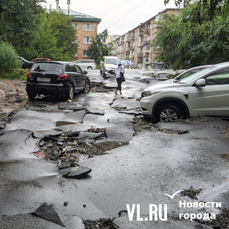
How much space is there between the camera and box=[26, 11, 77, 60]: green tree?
30.9 meters

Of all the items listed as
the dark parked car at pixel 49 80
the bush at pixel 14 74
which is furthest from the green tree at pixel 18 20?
the dark parked car at pixel 49 80

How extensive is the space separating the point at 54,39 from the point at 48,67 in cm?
2243

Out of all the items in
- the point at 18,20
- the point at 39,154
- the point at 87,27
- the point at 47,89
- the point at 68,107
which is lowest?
the point at 39,154

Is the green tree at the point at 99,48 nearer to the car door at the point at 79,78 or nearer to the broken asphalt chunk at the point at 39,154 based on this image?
the car door at the point at 79,78

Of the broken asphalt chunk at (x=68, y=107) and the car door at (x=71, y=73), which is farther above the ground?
the car door at (x=71, y=73)

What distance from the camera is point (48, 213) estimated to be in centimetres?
296

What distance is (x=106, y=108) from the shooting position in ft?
34.1

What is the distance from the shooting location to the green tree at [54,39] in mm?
30938

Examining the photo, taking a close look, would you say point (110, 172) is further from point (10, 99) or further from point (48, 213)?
point (10, 99)

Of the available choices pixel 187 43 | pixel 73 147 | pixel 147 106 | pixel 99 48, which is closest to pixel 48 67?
pixel 147 106

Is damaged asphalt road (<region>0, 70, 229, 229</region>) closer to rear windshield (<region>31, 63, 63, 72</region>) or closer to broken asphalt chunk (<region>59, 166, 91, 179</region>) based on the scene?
broken asphalt chunk (<region>59, 166, 91, 179</region>)

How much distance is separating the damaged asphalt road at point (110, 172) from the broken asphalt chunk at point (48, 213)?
0.01 meters

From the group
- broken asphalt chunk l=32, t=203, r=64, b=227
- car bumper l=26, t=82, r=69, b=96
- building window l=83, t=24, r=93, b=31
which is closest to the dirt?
car bumper l=26, t=82, r=69, b=96

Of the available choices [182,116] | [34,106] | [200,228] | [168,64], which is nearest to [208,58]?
[168,64]
